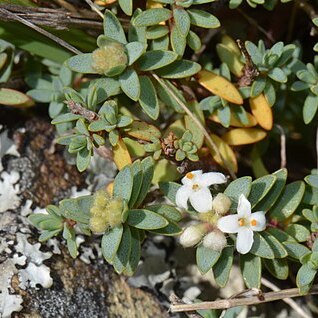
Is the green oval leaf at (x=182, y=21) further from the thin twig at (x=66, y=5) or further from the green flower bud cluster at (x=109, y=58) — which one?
the thin twig at (x=66, y=5)

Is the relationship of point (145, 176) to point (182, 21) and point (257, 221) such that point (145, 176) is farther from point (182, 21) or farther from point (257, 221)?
point (182, 21)

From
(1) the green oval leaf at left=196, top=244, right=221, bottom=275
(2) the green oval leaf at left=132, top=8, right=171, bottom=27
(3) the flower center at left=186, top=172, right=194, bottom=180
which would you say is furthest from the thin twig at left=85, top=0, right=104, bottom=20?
(1) the green oval leaf at left=196, top=244, right=221, bottom=275

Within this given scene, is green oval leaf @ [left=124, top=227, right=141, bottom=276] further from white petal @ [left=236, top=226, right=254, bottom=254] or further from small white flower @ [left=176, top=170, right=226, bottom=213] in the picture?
white petal @ [left=236, top=226, right=254, bottom=254]

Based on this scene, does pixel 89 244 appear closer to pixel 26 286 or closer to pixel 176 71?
pixel 26 286

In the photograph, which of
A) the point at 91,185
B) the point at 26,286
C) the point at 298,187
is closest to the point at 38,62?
the point at 91,185

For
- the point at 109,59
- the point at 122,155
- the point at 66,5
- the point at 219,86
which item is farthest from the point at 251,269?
the point at 66,5

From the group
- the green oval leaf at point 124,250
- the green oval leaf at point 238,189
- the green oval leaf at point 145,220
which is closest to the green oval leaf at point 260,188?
the green oval leaf at point 238,189
